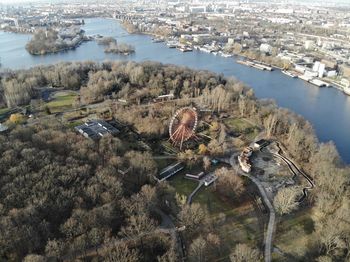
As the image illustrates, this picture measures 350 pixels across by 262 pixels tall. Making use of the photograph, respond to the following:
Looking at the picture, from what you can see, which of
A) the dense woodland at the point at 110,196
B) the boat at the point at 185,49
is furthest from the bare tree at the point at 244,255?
the boat at the point at 185,49

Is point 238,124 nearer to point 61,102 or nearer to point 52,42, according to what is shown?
point 61,102

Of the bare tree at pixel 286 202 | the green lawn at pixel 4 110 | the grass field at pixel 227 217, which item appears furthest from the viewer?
the green lawn at pixel 4 110

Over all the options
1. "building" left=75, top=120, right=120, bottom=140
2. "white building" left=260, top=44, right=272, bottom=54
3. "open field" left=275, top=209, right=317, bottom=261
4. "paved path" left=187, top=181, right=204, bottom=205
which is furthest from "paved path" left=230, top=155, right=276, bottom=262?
"white building" left=260, top=44, right=272, bottom=54

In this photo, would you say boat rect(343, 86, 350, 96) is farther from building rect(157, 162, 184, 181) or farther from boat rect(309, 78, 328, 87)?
building rect(157, 162, 184, 181)

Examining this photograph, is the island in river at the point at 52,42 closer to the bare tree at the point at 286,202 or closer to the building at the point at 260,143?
the building at the point at 260,143

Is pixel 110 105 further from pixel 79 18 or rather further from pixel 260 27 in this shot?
pixel 79 18
